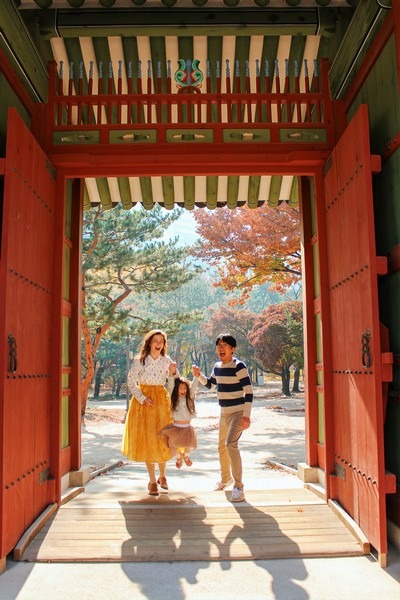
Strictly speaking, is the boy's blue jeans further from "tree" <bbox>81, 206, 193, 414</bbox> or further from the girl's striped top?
"tree" <bbox>81, 206, 193, 414</bbox>

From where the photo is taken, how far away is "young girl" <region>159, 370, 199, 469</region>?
197 inches

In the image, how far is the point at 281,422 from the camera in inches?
641

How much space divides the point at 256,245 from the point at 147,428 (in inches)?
387

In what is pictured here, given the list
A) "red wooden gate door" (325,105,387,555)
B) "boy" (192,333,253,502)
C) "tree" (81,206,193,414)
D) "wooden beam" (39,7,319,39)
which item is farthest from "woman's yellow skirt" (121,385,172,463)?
"tree" (81,206,193,414)

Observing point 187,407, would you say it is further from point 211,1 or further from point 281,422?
point 281,422

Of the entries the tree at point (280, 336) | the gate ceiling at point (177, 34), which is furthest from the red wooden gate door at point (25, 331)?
the tree at point (280, 336)

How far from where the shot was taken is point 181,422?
16.7 ft

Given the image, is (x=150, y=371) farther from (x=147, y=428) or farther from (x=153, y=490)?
(x=153, y=490)

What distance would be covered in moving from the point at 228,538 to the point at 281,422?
1289 cm

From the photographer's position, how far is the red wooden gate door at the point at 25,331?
3422 millimetres

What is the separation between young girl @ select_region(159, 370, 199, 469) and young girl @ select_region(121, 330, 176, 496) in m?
0.06

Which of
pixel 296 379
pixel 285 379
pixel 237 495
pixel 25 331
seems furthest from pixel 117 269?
pixel 296 379

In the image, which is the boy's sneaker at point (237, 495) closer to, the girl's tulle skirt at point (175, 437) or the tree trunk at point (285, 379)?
the girl's tulle skirt at point (175, 437)

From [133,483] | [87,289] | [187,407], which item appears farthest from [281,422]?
[187,407]
